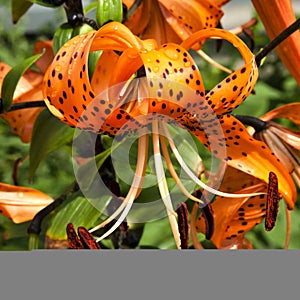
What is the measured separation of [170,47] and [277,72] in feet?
5.31

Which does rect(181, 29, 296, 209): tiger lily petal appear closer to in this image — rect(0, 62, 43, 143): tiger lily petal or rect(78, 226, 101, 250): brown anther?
rect(78, 226, 101, 250): brown anther

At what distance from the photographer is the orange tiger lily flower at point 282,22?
0.84 meters

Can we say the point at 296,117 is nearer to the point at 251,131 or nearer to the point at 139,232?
the point at 251,131

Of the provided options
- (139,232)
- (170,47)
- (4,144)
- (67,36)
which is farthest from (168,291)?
(4,144)

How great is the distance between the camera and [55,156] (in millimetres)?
2238

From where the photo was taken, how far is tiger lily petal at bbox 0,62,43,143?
100 centimetres

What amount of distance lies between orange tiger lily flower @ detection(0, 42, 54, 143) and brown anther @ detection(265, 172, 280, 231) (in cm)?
37

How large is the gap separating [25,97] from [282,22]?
379 millimetres

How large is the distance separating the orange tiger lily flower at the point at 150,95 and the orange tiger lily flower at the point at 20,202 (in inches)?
6.3

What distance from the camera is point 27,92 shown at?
1003 millimetres

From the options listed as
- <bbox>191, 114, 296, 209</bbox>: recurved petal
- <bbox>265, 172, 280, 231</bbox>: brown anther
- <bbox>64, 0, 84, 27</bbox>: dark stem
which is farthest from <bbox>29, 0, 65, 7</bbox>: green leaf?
<bbox>265, 172, 280, 231</bbox>: brown anther

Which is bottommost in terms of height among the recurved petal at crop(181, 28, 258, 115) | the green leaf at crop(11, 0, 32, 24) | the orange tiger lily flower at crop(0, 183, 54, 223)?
the orange tiger lily flower at crop(0, 183, 54, 223)

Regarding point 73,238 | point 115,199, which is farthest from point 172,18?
point 73,238

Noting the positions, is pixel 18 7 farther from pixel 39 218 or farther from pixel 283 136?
pixel 283 136
